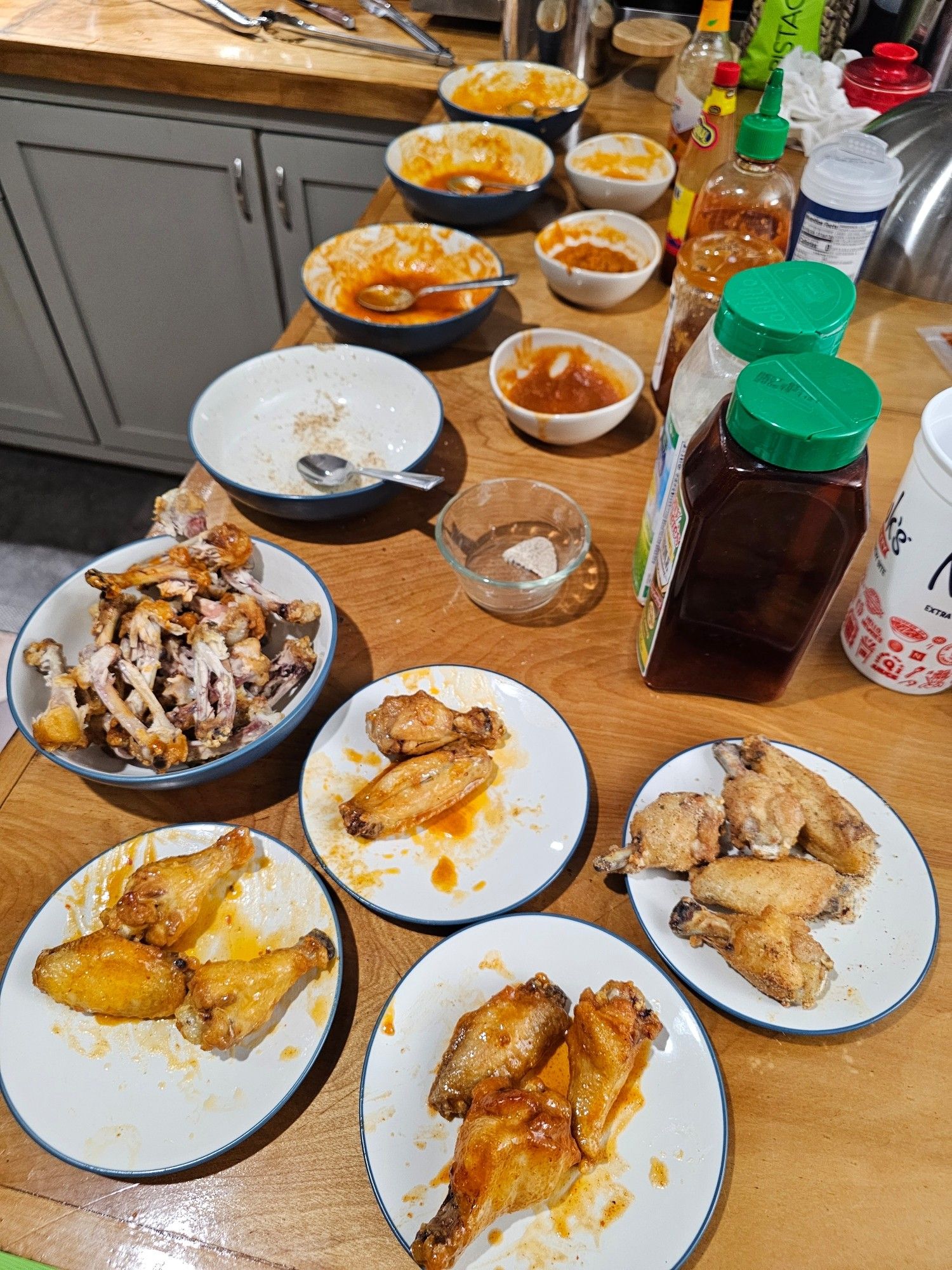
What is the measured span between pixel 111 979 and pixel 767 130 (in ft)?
3.95

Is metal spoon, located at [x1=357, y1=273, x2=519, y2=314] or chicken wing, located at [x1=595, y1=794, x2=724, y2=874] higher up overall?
chicken wing, located at [x1=595, y1=794, x2=724, y2=874]

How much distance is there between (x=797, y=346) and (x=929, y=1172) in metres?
0.70

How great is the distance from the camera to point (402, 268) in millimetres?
1508

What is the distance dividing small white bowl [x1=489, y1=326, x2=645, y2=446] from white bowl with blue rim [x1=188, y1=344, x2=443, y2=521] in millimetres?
111

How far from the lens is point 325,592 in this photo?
95 centimetres

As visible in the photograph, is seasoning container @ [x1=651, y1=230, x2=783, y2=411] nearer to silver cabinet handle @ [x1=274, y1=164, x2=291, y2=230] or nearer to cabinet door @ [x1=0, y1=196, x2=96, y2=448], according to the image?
silver cabinet handle @ [x1=274, y1=164, x2=291, y2=230]

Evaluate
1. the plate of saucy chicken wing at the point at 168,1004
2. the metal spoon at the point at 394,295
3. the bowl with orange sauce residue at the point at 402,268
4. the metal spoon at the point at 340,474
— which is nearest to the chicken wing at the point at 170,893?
the plate of saucy chicken wing at the point at 168,1004

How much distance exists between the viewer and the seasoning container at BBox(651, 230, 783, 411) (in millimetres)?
1039

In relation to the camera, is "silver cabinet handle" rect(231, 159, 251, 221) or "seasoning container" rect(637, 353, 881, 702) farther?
"silver cabinet handle" rect(231, 159, 251, 221)

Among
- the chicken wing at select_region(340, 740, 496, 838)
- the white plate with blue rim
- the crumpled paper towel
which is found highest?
the crumpled paper towel

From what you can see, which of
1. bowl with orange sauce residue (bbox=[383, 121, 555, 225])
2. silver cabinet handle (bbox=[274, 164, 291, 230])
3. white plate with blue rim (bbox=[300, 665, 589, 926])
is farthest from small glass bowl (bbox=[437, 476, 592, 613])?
silver cabinet handle (bbox=[274, 164, 291, 230])

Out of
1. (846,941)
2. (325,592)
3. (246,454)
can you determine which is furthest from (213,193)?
(846,941)

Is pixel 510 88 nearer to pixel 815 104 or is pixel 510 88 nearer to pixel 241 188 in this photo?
pixel 815 104

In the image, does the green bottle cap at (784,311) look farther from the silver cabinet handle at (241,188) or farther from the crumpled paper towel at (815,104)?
the silver cabinet handle at (241,188)
